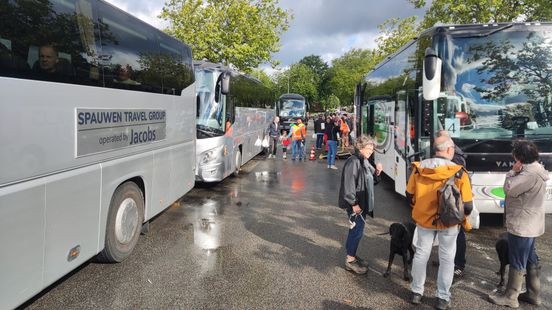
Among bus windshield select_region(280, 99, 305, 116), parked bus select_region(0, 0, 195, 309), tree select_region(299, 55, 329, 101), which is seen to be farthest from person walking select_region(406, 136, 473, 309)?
tree select_region(299, 55, 329, 101)

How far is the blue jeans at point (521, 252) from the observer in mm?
4266

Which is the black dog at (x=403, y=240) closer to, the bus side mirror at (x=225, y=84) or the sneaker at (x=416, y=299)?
the sneaker at (x=416, y=299)

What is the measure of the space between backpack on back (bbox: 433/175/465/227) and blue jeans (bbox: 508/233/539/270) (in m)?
0.70

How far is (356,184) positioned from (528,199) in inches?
69.1

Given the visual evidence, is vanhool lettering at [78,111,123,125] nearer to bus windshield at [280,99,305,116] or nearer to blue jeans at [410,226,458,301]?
blue jeans at [410,226,458,301]

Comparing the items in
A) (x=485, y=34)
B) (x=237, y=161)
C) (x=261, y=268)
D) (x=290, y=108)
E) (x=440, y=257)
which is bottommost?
(x=261, y=268)

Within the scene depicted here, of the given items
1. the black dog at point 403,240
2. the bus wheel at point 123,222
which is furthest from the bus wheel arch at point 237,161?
the black dog at point 403,240

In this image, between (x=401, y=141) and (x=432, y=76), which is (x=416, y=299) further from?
(x=401, y=141)

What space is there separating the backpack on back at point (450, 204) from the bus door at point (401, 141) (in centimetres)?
377

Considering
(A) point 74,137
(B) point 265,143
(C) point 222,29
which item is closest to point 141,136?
(A) point 74,137

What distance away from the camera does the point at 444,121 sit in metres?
6.69

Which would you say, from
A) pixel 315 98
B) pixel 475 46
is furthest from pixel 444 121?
pixel 315 98

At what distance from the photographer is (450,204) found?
4.01 m

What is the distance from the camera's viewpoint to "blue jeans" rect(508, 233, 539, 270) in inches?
168
